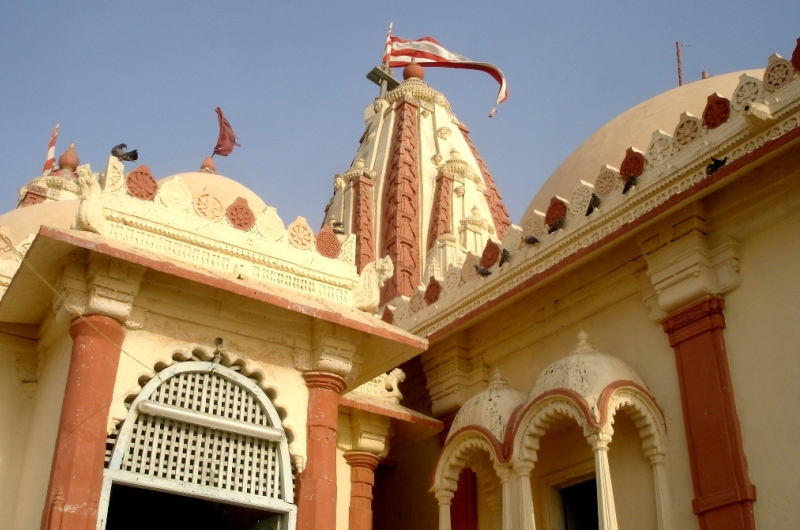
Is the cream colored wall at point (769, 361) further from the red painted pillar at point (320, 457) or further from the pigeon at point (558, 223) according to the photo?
the red painted pillar at point (320, 457)

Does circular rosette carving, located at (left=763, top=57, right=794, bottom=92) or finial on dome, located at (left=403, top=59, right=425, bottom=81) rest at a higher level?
finial on dome, located at (left=403, top=59, right=425, bottom=81)

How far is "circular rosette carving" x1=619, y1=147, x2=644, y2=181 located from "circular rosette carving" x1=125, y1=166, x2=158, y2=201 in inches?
190

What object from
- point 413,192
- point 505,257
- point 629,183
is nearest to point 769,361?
point 629,183

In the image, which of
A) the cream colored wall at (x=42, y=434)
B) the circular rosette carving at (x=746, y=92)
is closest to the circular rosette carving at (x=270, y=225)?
the cream colored wall at (x=42, y=434)


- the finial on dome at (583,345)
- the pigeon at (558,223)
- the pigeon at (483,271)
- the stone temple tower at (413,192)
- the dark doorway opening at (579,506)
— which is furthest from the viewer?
the stone temple tower at (413,192)

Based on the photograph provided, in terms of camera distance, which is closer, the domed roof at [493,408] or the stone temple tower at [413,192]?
the domed roof at [493,408]

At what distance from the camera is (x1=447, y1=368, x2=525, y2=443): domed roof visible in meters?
9.66

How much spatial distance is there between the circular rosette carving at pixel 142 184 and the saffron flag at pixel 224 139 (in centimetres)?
586

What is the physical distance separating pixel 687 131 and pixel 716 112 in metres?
0.37

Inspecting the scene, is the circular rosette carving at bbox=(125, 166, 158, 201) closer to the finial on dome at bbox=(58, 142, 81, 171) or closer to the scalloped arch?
the scalloped arch

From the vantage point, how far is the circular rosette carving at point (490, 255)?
37.6 ft

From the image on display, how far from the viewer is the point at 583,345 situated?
367 inches

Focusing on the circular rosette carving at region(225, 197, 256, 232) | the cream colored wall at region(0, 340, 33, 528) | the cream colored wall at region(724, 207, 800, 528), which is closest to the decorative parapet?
the cream colored wall at region(724, 207, 800, 528)

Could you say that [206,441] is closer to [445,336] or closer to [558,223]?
[445,336]
